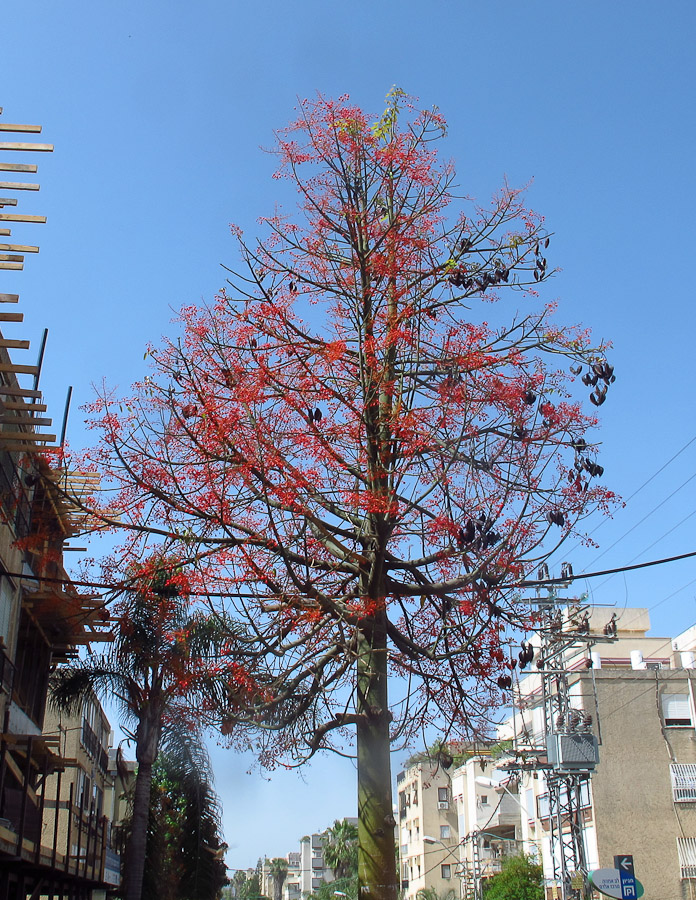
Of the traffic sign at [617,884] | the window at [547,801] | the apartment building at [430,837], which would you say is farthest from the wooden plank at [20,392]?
the apartment building at [430,837]

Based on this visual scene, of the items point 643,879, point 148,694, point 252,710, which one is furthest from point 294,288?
point 643,879

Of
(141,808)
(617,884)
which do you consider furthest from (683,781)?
(141,808)

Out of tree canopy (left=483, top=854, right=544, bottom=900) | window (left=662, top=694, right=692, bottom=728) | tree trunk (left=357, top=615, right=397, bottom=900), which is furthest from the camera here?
tree canopy (left=483, top=854, right=544, bottom=900)

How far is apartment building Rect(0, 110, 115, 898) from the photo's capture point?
12031 millimetres

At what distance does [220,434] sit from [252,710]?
2.66 m

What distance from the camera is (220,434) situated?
9.19m

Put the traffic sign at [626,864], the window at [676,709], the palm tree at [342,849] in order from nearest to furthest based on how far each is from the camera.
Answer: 1. the traffic sign at [626,864]
2. the window at [676,709]
3. the palm tree at [342,849]

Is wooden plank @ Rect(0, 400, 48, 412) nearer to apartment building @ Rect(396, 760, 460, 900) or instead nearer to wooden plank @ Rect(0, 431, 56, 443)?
wooden plank @ Rect(0, 431, 56, 443)

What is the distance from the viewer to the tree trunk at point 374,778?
27.9 ft

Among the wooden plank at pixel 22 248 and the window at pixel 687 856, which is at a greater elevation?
the wooden plank at pixel 22 248

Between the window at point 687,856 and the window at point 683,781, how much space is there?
1.47 meters

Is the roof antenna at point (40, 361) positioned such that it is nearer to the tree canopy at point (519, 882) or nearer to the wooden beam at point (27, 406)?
the wooden beam at point (27, 406)

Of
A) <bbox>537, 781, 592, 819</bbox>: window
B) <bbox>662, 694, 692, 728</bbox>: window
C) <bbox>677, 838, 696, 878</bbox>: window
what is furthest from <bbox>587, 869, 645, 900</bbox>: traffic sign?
<bbox>662, 694, 692, 728</bbox>: window

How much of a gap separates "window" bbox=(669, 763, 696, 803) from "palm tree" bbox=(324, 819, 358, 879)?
38.7 meters
